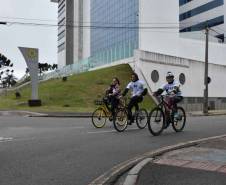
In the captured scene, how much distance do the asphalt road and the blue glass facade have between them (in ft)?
151

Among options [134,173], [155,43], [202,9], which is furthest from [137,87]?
[202,9]

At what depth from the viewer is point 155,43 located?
251 feet

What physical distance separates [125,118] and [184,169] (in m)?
7.44

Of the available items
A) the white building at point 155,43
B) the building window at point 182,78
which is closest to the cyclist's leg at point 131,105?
the white building at point 155,43

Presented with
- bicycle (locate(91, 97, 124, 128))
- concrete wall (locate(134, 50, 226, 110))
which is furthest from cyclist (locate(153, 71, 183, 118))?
concrete wall (locate(134, 50, 226, 110))

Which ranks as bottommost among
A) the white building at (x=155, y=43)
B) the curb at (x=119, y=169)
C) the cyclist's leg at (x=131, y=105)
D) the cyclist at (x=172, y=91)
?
the curb at (x=119, y=169)

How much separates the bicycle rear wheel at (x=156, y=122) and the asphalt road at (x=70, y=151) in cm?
20

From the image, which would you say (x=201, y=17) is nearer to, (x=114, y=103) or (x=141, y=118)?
(x=141, y=118)

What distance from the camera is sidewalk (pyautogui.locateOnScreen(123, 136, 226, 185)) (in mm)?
7176

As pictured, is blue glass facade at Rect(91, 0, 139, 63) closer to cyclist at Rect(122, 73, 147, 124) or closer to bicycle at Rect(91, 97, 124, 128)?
bicycle at Rect(91, 97, 124, 128)

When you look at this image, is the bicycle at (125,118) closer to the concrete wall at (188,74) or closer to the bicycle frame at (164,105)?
the bicycle frame at (164,105)

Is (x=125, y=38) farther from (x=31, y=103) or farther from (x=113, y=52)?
(x=31, y=103)

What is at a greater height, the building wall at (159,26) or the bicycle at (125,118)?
the building wall at (159,26)

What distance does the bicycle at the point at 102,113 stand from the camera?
15938 mm
